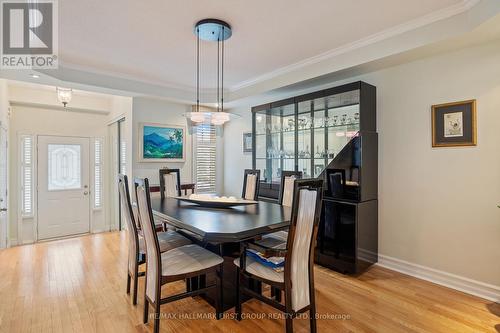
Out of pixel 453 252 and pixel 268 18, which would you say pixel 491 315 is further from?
pixel 268 18

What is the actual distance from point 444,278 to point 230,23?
3477 millimetres

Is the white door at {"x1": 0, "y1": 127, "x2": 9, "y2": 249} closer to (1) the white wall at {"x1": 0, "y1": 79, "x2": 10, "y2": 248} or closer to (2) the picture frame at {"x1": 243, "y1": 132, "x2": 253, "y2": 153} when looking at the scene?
(1) the white wall at {"x1": 0, "y1": 79, "x2": 10, "y2": 248}

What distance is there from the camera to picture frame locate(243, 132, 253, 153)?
5.30 meters

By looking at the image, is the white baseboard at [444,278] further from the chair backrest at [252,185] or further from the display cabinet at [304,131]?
the chair backrest at [252,185]

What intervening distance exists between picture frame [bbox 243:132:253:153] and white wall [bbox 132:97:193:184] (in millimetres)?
1081

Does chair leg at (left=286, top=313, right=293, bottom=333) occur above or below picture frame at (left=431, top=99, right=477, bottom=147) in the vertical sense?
below

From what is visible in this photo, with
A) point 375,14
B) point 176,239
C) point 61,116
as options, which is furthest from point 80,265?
point 375,14

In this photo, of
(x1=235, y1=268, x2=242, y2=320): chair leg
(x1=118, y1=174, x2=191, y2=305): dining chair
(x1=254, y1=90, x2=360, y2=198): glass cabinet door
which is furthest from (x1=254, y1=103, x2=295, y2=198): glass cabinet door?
(x1=235, y1=268, x2=242, y2=320): chair leg

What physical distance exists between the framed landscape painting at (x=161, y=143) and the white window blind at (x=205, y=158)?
34 centimetres

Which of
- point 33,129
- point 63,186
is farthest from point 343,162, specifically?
point 33,129

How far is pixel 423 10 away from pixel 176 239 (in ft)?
10.5

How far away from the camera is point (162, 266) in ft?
7.08

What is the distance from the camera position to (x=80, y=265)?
139 inches

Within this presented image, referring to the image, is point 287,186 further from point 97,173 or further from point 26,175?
point 26,175
